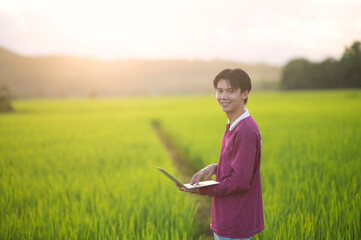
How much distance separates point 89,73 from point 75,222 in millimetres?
78958

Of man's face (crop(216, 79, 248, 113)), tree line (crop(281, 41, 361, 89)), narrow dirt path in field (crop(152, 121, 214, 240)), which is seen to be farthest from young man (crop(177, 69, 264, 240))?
tree line (crop(281, 41, 361, 89))

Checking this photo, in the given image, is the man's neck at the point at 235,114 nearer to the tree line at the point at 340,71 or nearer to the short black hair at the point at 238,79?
the short black hair at the point at 238,79

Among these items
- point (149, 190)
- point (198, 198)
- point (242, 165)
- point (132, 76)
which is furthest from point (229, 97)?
point (132, 76)

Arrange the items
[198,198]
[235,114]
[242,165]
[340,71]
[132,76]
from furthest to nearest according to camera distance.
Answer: [132,76], [340,71], [198,198], [235,114], [242,165]

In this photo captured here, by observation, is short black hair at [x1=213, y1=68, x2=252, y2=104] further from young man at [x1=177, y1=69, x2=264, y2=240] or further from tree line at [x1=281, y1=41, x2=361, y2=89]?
tree line at [x1=281, y1=41, x2=361, y2=89]

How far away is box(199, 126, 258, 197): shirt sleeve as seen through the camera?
46.7 inches

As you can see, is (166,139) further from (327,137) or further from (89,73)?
(89,73)

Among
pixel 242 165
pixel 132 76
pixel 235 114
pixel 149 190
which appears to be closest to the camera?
pixel 242 165

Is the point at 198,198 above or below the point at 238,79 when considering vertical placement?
below

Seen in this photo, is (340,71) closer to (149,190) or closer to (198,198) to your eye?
(198,198)

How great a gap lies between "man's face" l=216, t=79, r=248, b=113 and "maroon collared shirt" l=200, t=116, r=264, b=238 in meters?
0.09

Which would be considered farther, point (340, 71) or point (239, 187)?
point (340, 71)

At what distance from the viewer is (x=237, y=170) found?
3.90 ft

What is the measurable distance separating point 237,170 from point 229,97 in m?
0.39
